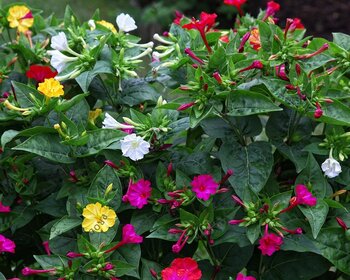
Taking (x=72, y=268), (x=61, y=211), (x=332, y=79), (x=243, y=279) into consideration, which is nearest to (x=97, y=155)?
(x=61, y=211)

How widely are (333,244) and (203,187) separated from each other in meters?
0.39

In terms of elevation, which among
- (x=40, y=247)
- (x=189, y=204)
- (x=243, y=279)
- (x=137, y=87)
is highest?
(x=137, y=87)

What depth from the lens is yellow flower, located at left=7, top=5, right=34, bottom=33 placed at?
7.91 feet

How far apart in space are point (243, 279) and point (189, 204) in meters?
0.25

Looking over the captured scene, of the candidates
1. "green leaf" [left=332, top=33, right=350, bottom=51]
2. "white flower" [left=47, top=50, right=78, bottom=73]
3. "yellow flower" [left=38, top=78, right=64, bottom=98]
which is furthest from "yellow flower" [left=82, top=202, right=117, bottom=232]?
"green leaf" [left=332, top=33, right=350, bottom=51]

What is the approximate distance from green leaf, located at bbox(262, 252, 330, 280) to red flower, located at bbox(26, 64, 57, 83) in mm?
900

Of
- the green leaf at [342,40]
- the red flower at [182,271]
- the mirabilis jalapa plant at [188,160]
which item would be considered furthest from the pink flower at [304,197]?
the green leaf at [342,40]

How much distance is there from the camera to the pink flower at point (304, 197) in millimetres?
1799

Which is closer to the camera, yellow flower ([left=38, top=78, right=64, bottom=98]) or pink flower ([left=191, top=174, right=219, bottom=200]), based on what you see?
pink flower ([left=191, top=174, right=219, bottom=200])

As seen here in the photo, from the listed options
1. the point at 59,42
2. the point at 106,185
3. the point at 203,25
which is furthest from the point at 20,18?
the point at 106,185

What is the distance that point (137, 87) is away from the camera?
7.02 ft

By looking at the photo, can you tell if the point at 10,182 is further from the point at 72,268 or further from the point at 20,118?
the point at 72,268

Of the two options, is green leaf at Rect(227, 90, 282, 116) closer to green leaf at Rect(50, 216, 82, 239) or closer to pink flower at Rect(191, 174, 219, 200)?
pink flower at Rect(191, 174, 219, 200)

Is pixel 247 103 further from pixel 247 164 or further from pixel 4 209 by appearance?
pixel 4 209
